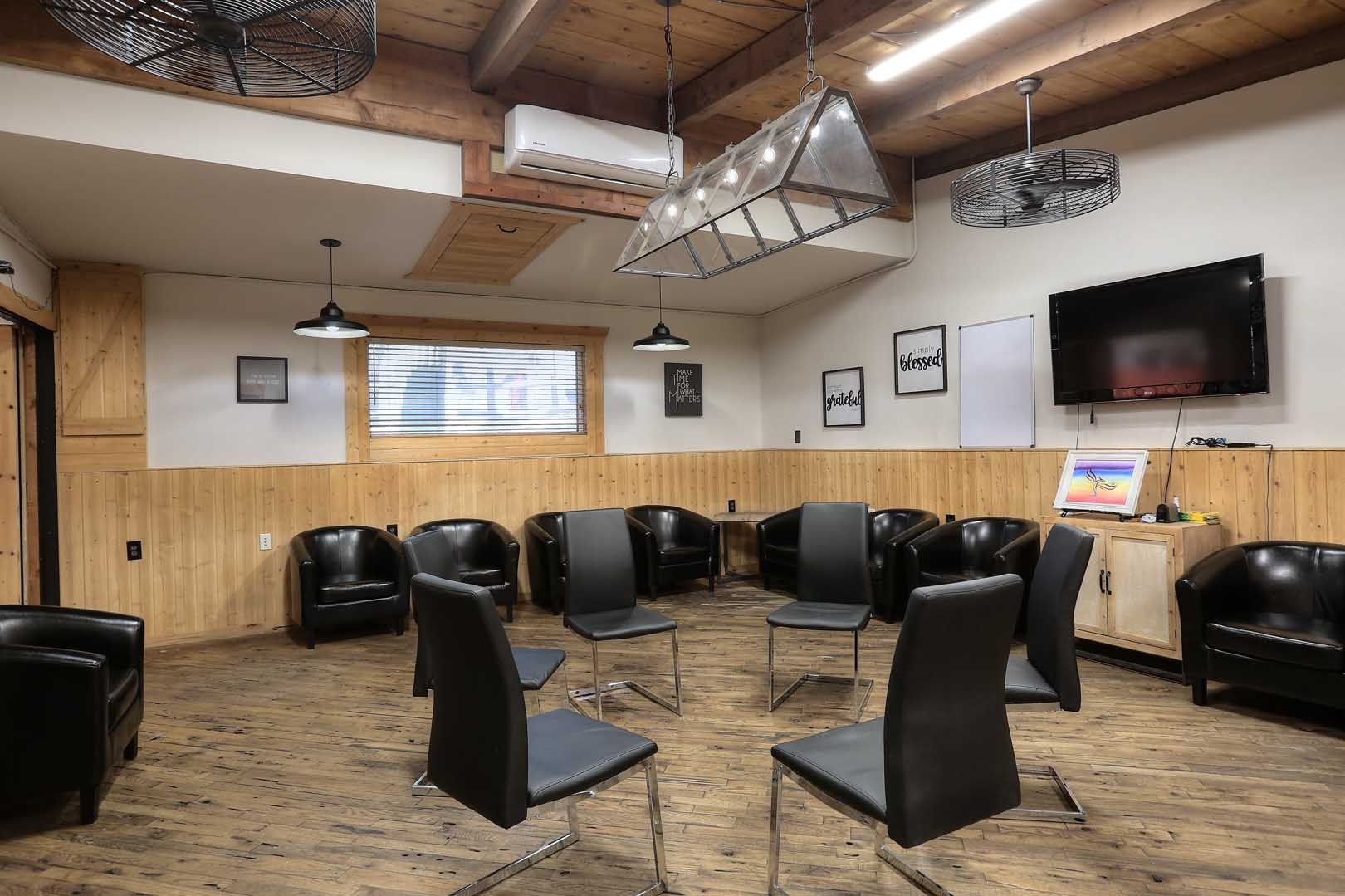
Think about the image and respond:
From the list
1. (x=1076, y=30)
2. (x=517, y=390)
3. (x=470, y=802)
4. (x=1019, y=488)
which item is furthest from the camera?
(x=517, y=390)

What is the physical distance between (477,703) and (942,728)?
1.16m

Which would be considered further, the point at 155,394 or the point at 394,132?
the point at 155,394

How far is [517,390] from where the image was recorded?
22.1ft

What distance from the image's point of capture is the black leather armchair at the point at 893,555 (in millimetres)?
5156

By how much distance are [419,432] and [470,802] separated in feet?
15.5

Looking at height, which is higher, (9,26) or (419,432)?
(9,26)

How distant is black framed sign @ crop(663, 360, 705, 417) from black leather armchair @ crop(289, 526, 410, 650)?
9.77 feet

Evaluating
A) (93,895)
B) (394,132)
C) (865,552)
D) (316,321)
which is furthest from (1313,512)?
(316,321)

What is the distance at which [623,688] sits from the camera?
162 inches

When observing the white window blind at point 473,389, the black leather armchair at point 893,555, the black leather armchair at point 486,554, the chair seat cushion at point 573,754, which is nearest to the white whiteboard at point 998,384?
the black leather armchair at point 893,555

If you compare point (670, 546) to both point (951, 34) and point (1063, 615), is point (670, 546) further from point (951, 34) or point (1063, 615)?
point (951, 34)

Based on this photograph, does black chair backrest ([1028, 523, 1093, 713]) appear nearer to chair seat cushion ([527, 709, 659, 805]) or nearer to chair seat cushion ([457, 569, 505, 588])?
chair seat cushion ([527, 709, 659, 805])

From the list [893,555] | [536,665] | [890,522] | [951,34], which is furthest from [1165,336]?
[536,665]

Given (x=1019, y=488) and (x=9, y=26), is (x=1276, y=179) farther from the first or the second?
(x=9, y=26)
